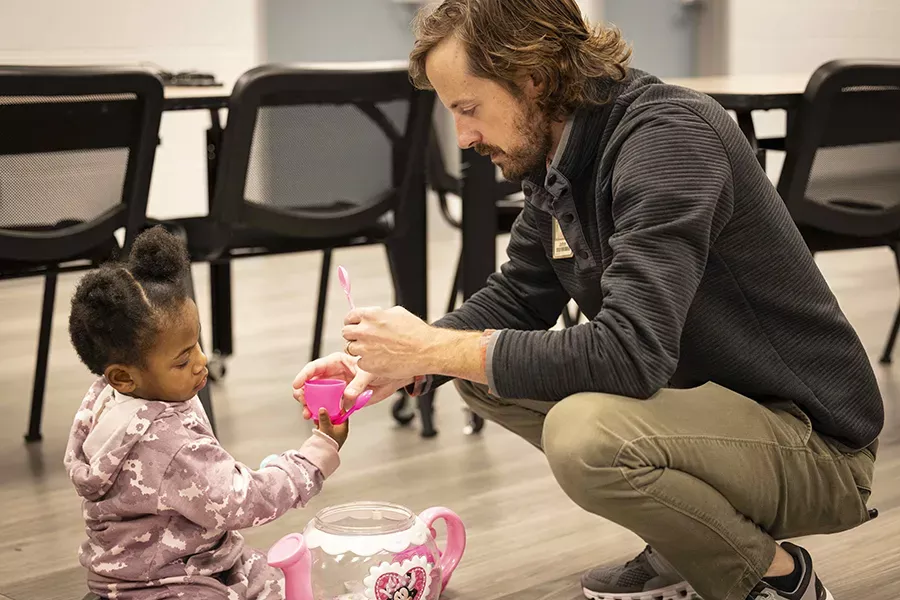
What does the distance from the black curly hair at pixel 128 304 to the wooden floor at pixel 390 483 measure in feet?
1.90

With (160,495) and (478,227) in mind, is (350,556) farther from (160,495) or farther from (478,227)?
(478,227)

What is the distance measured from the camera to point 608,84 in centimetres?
172

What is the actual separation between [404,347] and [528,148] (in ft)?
1.12

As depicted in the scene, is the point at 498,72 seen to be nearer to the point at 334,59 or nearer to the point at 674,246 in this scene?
the point at 674,246

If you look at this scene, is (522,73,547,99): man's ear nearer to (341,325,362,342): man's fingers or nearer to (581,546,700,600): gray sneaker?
(341,325,362,342): man's fingers

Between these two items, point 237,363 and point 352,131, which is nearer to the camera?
point 352,131

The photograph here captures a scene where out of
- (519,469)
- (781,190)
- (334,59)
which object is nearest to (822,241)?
(781,190)

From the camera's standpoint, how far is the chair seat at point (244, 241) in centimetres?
259

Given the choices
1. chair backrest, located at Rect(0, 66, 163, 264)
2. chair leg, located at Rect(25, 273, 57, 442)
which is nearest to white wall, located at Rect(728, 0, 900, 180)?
chair leg, located at Rect(25, 273, 57, 442)

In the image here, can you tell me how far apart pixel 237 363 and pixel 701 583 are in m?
2.18

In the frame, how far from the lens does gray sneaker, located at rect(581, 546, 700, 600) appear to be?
1.87 metres

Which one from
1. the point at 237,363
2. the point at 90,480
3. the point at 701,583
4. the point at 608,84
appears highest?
the point at 608,84

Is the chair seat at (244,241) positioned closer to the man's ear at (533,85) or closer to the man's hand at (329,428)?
the man's hand at (329,428)

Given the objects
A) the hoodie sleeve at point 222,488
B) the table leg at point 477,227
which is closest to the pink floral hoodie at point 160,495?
the hoodie sleeve at point 222,488
